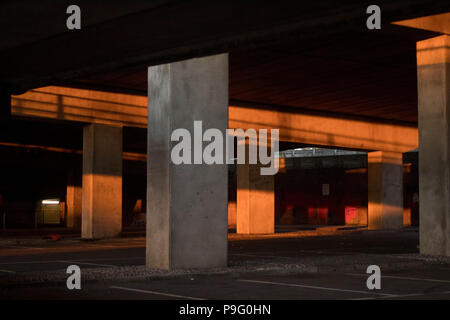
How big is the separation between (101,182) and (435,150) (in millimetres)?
16026

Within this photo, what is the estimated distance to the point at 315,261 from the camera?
17.6 m

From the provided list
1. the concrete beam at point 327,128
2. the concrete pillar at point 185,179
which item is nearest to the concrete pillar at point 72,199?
the concrete beam at point 327,128

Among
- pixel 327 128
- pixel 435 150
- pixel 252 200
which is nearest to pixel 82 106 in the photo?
pixel 252 200

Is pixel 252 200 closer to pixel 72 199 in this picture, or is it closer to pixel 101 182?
pixel 101 182

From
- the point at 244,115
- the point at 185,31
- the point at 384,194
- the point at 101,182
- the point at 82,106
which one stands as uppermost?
the point at 244,115

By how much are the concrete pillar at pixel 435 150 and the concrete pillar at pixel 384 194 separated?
21.4m

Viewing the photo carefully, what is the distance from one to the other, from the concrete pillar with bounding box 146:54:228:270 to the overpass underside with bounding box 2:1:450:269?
0.02 metres

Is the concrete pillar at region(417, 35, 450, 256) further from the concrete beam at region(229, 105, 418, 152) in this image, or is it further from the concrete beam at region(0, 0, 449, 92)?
the concrete beam at region(229, 105, 418, 152)

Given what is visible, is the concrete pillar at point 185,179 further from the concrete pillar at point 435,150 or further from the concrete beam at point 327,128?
the concrete beam at point 327,128

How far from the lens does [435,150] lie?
20.1 m

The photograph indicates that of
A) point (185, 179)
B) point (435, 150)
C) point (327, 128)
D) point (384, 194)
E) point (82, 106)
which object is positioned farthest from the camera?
point (384, 194)

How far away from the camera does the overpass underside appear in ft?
50.8

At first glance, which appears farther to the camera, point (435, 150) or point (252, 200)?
point (252, 200)

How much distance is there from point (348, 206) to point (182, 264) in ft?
142
